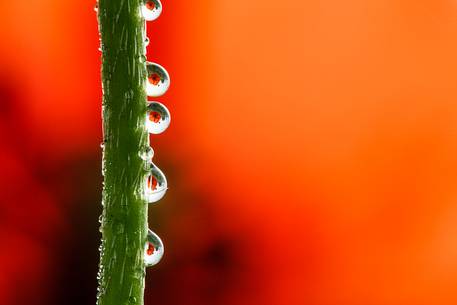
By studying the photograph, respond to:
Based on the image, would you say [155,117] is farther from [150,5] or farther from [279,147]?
[279,147]

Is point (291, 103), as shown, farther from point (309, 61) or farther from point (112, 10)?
point (112, 10)

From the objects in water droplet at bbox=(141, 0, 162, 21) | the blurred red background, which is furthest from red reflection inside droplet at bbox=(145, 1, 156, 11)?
the blurred red background

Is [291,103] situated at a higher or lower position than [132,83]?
higher

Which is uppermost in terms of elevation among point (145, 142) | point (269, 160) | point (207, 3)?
point (207, 3)


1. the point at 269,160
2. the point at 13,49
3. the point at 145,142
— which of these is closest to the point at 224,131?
the point at 269,160

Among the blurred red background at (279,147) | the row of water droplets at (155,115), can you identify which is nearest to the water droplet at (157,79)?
the row of water droplets at (155,115)

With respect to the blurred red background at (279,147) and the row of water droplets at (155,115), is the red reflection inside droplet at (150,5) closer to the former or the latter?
the row of water droplets at (155,115)

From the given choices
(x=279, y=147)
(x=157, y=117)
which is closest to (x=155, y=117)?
(x=157, y=117)
